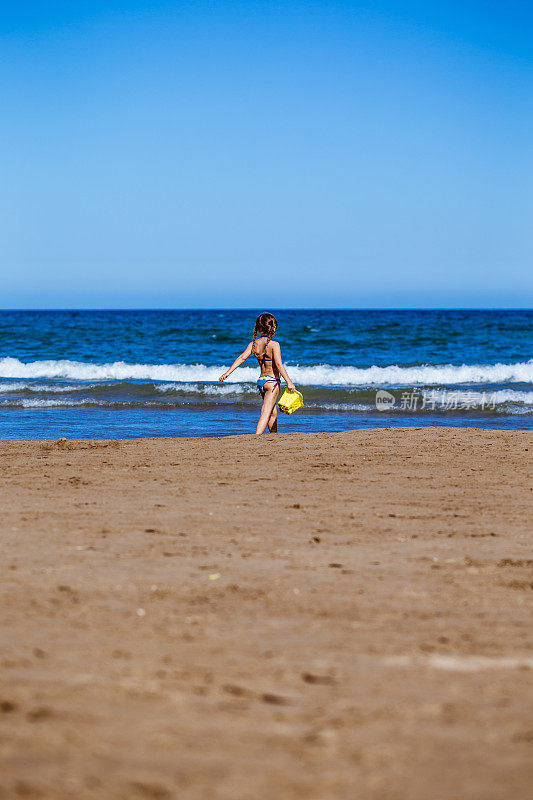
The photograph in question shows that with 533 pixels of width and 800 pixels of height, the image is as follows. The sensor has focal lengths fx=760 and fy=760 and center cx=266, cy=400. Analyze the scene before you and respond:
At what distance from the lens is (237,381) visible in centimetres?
2012

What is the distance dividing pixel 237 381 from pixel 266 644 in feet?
56.4

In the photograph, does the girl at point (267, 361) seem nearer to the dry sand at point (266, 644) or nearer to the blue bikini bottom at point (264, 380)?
the blue bikini bottom at point (264, 380)

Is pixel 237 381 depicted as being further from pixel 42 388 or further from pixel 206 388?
pixel 42 388

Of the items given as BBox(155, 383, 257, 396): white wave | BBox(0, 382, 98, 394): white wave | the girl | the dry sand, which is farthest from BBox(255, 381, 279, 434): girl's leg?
BBox(0, 382, 98, 394): white wave

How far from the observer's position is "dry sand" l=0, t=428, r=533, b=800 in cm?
208

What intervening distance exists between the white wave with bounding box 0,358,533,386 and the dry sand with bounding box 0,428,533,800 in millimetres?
14553

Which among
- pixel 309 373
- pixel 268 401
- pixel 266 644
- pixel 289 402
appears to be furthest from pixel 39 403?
pixel 266 644

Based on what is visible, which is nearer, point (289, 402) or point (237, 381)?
point (289, 402)

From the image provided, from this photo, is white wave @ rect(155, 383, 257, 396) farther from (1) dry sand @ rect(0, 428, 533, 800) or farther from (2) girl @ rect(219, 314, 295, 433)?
(1) dry sand @ rect(0, 428, 533, 800)

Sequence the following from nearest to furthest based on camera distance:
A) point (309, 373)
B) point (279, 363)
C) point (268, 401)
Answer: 1. point (279, 363)
2. point (268, 401)
3. point (309, 373)

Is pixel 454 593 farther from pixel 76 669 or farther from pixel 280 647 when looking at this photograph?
pixel 76 669

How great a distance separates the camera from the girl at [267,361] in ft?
31.6

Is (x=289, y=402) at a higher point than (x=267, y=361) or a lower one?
lower

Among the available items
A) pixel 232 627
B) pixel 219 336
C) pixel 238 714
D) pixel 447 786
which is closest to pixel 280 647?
pixel 232 627
